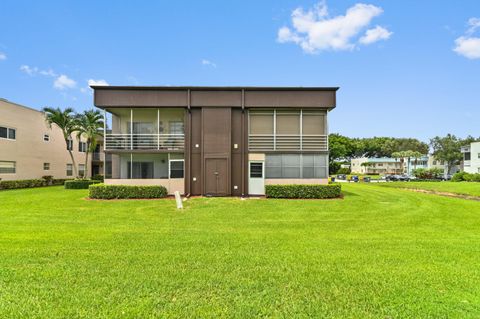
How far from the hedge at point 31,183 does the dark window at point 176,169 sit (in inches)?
618

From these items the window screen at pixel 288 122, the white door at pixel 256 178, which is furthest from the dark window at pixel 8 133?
the window screen at pixel 288 122

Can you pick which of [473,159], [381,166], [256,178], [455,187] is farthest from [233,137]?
[381,166]

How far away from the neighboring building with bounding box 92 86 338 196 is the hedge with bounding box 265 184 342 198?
3.89ft

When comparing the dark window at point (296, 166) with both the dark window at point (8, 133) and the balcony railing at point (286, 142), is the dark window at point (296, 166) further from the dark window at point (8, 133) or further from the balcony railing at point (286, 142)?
the dark window at point (8, 133)

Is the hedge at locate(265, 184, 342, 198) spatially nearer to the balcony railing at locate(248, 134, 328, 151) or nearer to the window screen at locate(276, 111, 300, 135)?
the balcony railing at locate(248, 134, 328, 151)

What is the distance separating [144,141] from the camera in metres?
17.7

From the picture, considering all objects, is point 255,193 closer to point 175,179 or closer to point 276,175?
point 276,175

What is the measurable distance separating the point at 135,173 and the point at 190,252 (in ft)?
45.5

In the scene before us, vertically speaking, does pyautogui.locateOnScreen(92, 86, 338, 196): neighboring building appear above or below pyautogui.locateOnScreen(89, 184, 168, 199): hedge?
above

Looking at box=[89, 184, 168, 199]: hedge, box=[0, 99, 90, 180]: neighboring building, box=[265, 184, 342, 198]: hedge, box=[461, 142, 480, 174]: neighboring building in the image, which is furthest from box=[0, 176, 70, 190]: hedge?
box=[461, 142, 480, 174]: neighboring building

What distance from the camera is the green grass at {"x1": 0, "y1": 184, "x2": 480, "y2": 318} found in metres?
3.41

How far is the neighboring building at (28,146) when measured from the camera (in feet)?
77.3

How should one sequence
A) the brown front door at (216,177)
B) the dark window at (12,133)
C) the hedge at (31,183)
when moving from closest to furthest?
the brown front door at (216,177)
the hedge at (31,183)
the dark window at (12,133)

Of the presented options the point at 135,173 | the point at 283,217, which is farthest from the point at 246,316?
the point at 135,173
